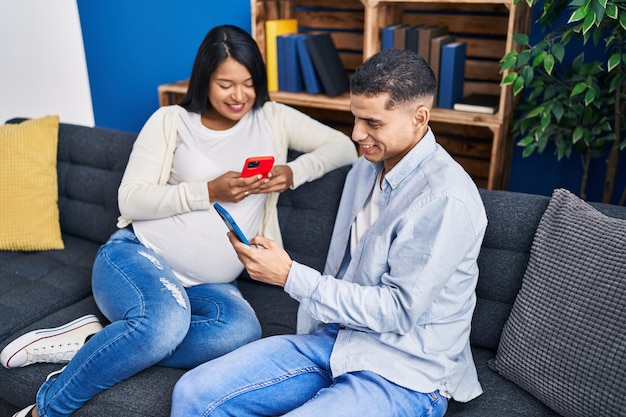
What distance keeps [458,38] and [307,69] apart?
A: 65 cm

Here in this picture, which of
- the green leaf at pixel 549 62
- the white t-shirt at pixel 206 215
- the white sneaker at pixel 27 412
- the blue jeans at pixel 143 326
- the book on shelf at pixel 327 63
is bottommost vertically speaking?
the white sneaker at pixel 27 412

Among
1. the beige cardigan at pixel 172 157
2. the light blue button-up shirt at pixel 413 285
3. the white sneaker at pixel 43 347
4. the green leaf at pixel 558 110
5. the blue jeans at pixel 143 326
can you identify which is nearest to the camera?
the light blue button-up shirt at pixel 413 285

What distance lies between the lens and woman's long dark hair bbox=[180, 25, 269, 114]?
67.7 inches

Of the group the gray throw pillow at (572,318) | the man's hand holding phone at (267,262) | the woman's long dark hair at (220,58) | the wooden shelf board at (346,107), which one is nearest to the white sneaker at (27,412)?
the man's hand holding phone at (267,262)

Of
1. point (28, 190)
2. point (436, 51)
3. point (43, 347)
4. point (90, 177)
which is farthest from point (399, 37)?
point (43, 347)

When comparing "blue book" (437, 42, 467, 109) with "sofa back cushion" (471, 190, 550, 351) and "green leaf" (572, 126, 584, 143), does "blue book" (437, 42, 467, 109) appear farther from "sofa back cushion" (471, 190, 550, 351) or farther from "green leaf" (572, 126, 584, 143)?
"sofa back cushion" (471, 190, 550, 351)

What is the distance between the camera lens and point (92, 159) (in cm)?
221

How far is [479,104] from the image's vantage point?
2.23m

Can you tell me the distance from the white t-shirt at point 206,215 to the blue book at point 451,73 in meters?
0.79

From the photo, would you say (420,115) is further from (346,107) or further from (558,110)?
(346,107)

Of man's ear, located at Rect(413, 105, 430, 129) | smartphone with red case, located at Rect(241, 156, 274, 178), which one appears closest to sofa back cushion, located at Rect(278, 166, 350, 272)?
smartphone with red case, located at Rect(241, 156, 274, 178)

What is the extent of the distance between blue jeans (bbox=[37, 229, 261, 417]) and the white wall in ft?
7.15

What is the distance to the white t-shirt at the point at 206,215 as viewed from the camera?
1.71 m

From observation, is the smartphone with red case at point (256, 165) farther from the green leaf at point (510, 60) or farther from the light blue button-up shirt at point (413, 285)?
the green leaf at point (510, 60)
